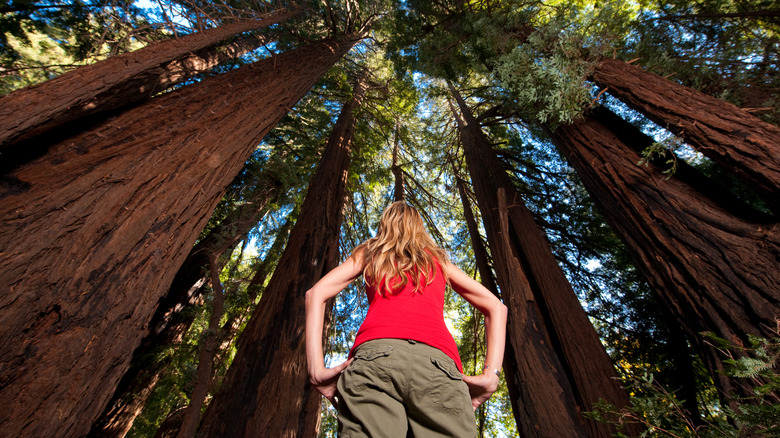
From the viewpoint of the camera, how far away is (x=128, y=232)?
6.21 ft

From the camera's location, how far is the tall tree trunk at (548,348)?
9.55 ft

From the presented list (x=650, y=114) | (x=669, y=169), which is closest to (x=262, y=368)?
(x=669, y=169)

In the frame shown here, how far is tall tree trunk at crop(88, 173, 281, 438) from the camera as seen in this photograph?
4180 millimetres

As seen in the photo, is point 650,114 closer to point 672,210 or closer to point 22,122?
point 672,210

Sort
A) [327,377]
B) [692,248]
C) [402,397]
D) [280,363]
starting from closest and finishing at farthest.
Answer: [402,397], [327,377], [692,248], [280,363]

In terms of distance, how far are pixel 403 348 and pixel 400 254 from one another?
54 centimetres

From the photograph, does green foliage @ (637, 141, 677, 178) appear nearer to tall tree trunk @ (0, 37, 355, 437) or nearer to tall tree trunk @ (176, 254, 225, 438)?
tall tree trunk @ (0, 37, 355, 437)

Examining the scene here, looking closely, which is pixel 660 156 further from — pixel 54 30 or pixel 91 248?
pixel 54 30

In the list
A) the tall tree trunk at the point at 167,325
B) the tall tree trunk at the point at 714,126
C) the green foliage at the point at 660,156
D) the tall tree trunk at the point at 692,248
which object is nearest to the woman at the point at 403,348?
the tall tree trunk at the point at 692,248

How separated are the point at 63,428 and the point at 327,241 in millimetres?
3372

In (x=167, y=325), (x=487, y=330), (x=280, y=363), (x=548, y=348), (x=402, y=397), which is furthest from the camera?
(x=167, y=325)

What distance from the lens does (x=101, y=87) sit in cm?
225

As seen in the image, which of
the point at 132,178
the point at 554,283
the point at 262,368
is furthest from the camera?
the point at 554,283

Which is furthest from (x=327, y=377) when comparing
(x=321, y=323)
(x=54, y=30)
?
(x=54, y=30)
